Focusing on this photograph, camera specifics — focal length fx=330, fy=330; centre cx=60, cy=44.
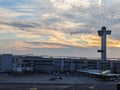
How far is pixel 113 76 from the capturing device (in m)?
114

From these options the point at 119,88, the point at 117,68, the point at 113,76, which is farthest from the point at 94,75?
the point at 119,88

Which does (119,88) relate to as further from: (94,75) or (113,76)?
(94,75)

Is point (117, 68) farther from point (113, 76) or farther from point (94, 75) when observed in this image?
point (113, 76)

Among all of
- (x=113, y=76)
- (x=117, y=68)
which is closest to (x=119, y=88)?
(x=113, y=76)

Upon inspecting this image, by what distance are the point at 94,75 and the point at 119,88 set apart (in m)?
135

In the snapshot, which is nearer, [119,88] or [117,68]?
[119,88]

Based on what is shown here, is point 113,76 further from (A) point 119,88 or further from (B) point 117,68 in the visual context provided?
(A) point 119,88

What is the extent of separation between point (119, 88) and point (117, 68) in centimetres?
13435

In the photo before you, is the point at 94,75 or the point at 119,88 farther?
the point at 94,75

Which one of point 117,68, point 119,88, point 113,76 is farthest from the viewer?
point 117,68

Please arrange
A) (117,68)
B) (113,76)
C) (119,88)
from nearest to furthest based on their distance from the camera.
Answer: (119,88)
(113,76)
(117,68)

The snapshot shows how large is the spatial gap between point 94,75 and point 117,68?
35.4 ft

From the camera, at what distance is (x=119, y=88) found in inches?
625

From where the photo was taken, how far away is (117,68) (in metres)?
148
